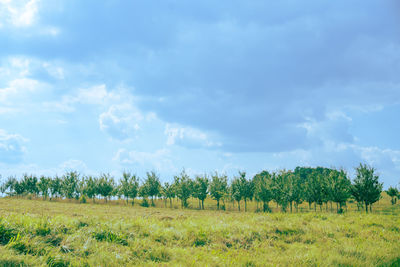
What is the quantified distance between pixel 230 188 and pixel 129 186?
1069 inches

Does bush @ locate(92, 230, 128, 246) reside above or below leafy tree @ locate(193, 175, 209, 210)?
above

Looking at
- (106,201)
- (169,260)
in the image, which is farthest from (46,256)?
(106,201)

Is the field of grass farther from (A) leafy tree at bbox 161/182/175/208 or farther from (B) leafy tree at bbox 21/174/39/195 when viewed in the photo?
(B) leafy tree at bbox 21/174/39/195

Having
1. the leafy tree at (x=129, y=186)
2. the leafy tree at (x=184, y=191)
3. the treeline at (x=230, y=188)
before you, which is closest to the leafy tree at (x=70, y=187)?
the treeline at (x=230, y=188)

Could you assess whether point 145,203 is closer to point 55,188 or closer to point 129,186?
point 129,186

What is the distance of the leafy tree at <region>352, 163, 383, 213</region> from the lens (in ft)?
135

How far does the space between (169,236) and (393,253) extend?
24.7 feet

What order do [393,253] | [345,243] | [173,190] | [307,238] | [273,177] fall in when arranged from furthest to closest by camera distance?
1. [173,190]
2. [273,177]
3. [307,238]
4. [345,243]
5. [393,253]

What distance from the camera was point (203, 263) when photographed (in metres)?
6.51

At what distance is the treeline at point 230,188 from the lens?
44.4m

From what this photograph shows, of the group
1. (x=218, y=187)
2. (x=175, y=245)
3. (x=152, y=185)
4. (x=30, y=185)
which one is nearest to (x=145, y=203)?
(x=152, y=185)

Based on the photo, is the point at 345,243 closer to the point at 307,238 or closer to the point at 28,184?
the point at 307,238

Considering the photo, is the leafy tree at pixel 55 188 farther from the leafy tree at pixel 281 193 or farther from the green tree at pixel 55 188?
A: the leafy tree at pixel 281 193

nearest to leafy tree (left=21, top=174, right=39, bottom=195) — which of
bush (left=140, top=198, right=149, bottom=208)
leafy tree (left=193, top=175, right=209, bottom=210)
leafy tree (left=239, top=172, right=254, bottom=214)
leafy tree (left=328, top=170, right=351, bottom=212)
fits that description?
bush (left=140, top=198, right=149, bottom=208)
